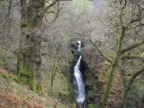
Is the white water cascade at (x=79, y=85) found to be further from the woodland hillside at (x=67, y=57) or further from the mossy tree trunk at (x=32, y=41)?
the mossy tree trunk at (x=32, y=41)

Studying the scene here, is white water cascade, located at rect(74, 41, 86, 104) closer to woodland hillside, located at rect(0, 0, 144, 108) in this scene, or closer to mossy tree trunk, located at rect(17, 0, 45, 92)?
woodland hillside, located at rect(0, 0, 144, 108)

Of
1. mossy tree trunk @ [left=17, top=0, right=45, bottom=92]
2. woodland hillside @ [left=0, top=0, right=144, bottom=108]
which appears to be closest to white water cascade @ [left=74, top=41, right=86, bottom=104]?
woodland hillside @ [left=0, top=0, right=144, bottom=108]

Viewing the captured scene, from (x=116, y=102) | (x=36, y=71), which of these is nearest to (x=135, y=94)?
(x=116, y=102)

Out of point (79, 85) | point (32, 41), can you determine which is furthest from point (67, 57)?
point (32, 41)

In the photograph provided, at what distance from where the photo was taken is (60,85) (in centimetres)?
3103

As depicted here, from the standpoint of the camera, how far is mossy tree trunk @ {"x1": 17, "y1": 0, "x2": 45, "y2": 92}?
1174cm

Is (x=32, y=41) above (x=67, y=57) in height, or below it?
above

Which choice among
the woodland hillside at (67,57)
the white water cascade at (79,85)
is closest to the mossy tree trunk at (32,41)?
the woodland hillside at (67,57)

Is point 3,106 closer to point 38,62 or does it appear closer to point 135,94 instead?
point 38,62

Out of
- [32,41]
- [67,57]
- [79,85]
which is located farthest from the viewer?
[79,85]

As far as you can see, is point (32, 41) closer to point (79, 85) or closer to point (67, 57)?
point (67, 57)

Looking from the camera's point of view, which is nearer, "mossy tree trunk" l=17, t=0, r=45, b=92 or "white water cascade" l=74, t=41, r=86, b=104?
"mossy tree trunk" l=17, t=0, r=45, b=92

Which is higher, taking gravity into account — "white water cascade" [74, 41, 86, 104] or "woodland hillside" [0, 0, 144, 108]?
"woodland hillside" [0, 0, 144, 108]

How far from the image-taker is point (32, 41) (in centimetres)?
1187
